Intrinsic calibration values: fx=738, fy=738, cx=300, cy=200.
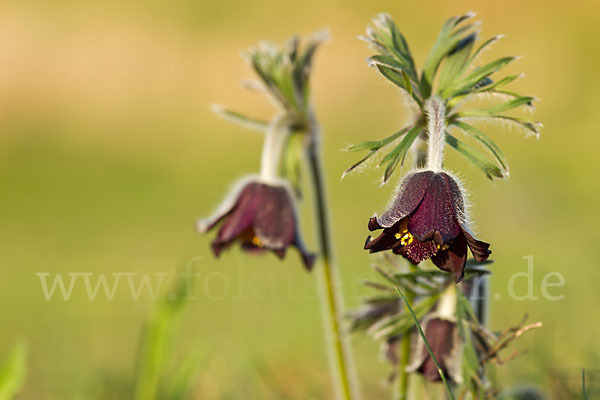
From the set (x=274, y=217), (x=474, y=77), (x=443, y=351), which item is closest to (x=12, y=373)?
(x=274, y=217)

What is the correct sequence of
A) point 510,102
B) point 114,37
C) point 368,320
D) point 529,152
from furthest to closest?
point 114,37 < point 529,152 < point 368,320 < point 510,102

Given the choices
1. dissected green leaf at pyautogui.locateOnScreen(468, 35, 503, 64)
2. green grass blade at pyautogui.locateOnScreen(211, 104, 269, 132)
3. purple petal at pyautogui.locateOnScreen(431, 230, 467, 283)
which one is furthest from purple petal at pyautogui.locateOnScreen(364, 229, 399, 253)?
green grass blade at pyautogui.locateOnScreen(211, 104, 269, 132)

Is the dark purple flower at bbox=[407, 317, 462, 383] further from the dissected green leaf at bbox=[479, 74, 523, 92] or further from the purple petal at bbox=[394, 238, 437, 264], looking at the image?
the dissected green leaf at bbox=[479, 74, 523, 92]

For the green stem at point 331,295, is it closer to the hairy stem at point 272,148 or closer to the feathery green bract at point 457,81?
the hairy stem at point 272,148

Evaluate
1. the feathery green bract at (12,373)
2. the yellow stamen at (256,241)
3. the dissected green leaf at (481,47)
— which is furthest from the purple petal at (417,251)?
the feathery green bract at (12,373)

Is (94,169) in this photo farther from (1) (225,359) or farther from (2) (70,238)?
(1) (225,359)

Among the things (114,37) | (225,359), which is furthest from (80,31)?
(225,359)
